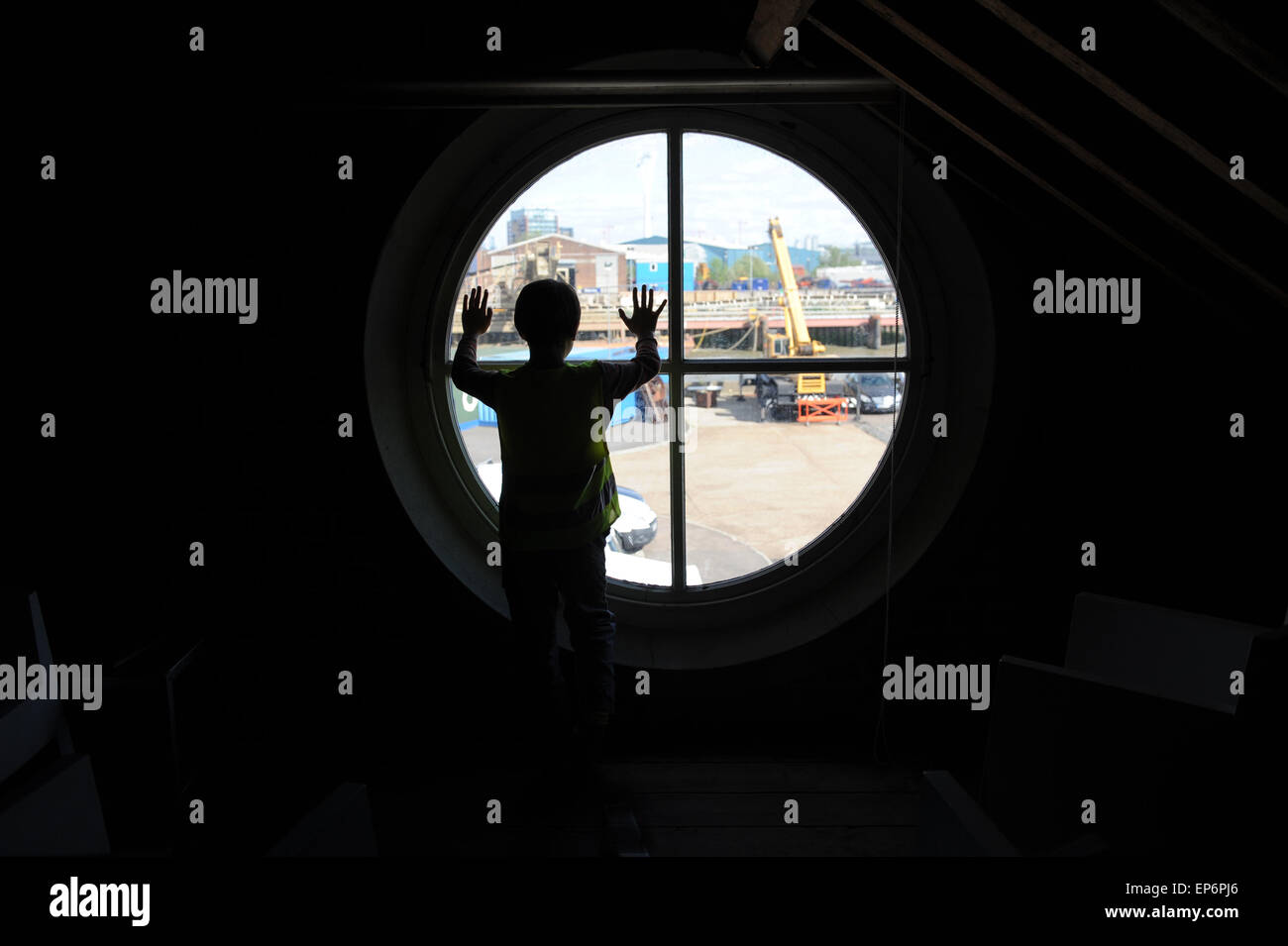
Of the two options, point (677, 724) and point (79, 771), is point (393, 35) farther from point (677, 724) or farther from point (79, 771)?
point (677, 724)

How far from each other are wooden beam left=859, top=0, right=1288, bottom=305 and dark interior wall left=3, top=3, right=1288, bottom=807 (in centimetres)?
40

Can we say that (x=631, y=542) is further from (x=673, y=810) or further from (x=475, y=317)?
(x=475, y=317)

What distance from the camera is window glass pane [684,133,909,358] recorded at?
107 inches

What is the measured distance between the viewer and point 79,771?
1486 millimetres

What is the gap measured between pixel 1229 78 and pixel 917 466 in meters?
1.53

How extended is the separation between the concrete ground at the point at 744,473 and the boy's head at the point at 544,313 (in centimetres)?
65

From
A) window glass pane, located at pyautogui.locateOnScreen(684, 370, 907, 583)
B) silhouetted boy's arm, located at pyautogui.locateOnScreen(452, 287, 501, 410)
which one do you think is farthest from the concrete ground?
silhouetted boy's arm, located at pyautogui.locateOnScreen(452, 287, 501, 410)

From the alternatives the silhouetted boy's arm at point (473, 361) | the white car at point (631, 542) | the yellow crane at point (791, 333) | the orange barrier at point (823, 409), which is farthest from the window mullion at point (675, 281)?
the silhouetted boy's arm at point (473, 361)

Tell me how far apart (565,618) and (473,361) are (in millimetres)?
725

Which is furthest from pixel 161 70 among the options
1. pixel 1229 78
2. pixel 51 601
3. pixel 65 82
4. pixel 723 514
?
pixel 1229 78

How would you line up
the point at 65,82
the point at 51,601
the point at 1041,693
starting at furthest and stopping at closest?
the point at 51,601, the point at 65,82, the point at 1041,693

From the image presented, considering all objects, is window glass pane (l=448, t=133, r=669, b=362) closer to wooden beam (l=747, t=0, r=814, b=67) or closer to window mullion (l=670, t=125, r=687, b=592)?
window mullion (l=670, t=125, r=687, b=592)

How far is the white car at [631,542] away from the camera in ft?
9.62

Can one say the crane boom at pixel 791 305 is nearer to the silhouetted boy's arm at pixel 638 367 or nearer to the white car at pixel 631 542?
the silhouetted boy's arm at pixel 638 367
